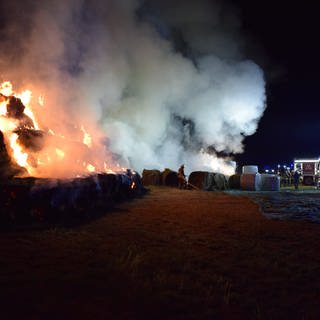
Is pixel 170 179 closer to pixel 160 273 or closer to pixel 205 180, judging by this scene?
pixel 205 180

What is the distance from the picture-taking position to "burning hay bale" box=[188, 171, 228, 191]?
24484 mm

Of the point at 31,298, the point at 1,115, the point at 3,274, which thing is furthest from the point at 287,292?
the point at 1,115

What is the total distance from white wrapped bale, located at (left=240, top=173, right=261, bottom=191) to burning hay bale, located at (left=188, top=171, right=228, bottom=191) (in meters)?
2.03

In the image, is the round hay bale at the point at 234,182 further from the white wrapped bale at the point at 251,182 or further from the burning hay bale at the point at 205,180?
the burning hay bale at the point at 205,180

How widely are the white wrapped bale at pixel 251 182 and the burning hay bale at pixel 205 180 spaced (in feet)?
6.66

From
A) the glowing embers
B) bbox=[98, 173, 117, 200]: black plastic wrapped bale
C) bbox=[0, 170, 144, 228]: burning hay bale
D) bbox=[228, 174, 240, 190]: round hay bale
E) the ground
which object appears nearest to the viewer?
the ground

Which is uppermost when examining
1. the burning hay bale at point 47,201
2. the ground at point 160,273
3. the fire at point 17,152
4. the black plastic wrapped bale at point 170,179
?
the fire at point 17,152


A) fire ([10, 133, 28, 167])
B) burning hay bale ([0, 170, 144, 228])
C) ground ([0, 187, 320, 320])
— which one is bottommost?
ground ([0, 187, 320, 320])

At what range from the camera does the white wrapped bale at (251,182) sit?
25.9 m

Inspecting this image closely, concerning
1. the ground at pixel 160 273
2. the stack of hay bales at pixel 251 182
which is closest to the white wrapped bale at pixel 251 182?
the stack of hay bales at pixel 251 182

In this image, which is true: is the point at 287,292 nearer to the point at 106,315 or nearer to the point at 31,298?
the point at 106,315

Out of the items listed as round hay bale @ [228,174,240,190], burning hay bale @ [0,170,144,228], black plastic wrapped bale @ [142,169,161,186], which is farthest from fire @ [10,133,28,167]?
round hay bale @ [228,174,240,190]

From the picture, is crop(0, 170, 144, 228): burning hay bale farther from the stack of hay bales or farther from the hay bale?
the stack of hay bales

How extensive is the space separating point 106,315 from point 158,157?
108 ft
